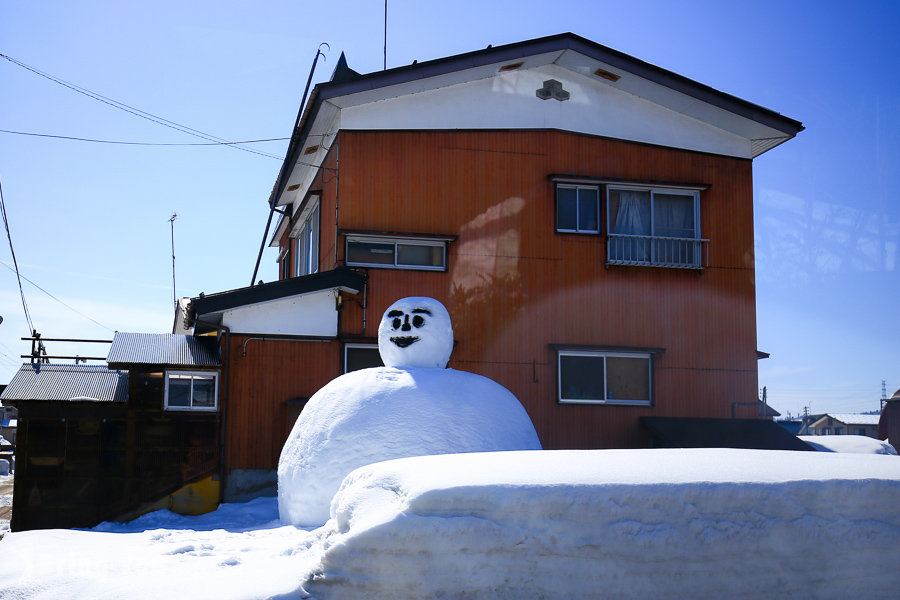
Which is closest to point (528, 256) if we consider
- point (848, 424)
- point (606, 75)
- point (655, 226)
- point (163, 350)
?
point (655, 226)

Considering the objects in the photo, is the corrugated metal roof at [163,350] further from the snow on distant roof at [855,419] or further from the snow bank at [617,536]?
the snow on distant roof at [855,419]

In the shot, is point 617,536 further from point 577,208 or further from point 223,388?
point 577,208

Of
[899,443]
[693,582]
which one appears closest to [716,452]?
[693,582]

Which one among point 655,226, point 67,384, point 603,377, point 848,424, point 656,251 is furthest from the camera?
point 848,424

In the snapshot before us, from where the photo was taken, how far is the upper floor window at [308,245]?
15.9m

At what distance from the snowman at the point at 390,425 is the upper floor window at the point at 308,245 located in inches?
316

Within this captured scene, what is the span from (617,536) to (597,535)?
115mm

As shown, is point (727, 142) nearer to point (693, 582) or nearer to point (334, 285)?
point (334, 285)

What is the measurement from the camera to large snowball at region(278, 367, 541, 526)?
23.4 ft

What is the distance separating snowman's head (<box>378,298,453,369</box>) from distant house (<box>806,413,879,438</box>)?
4002cm

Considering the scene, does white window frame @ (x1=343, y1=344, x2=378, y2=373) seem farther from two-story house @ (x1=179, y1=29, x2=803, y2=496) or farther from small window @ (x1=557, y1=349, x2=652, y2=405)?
small window @ (x1=557, y1=349, x2=652, y2=405)

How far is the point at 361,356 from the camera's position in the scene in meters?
12.9

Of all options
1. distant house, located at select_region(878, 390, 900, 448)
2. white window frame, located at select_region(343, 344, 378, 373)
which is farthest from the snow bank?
distant house, located at select_region(878, 390, 900, 448)

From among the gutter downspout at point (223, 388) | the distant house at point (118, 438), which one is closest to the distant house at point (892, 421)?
the gutter downspout at point (223, 388)
